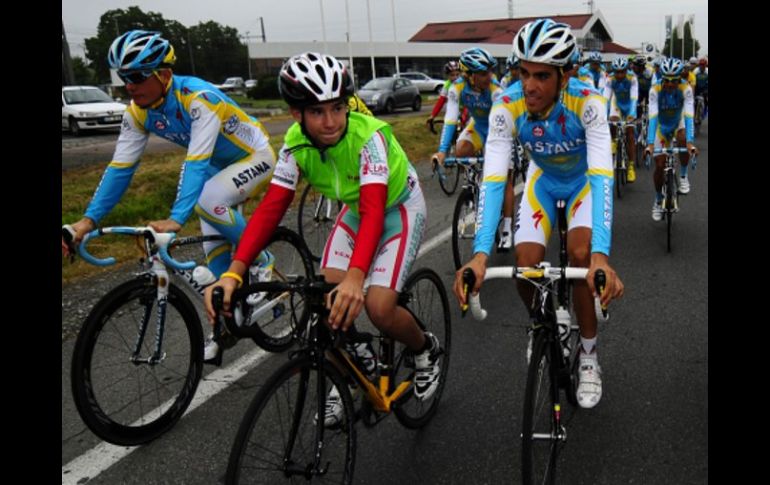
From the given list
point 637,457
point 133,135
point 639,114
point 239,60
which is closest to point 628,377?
point 637,457

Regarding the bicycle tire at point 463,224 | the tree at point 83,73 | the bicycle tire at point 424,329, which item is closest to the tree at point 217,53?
the tree at point 83,73

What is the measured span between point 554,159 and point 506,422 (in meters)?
1.59

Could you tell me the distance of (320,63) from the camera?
301 cm

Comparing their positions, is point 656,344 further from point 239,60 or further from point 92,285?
point 239,60

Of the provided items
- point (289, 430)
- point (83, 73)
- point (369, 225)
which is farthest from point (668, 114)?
point (83, 73)

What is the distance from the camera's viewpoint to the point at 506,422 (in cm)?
374

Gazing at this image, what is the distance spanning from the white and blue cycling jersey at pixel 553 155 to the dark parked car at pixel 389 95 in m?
24.6

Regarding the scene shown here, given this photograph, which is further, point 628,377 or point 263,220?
point 628,377

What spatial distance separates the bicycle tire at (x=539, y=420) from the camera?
264 cm

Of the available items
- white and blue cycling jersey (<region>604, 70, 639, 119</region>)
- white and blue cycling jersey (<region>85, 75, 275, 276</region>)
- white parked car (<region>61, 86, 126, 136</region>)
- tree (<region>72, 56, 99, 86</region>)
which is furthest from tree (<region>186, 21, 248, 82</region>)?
white and blue cycling jersey (<region>85, 75, 275, 276</region>)

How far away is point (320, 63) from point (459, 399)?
2233mm

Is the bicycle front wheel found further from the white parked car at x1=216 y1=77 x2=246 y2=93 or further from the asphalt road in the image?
the white parked car at x1=216 y1=77 x2=246 y2=93

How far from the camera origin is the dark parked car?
28.5m
